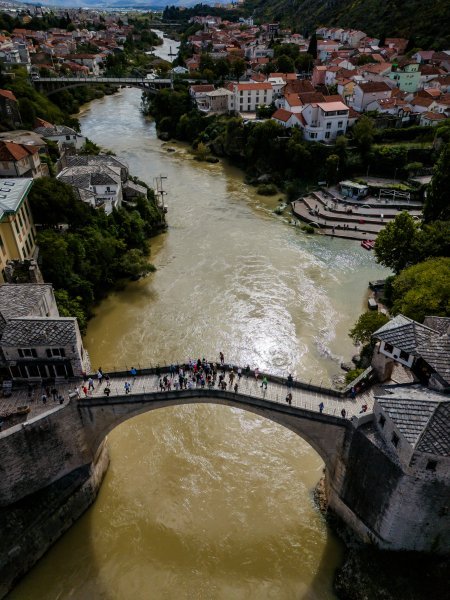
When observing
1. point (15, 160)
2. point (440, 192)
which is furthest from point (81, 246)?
point (440, 192)

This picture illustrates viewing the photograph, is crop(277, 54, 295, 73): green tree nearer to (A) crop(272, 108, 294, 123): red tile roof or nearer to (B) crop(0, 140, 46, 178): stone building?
(A) crop(272, 108, 294, 123): red tile roof

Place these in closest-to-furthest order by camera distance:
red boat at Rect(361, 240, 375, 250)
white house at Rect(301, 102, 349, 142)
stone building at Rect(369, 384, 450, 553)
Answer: stone building at Rect(369, 384, 450, 553)
red boat at Rect(361, 240, 375, 250)
white house at Rect(301, 102, 349, 142)

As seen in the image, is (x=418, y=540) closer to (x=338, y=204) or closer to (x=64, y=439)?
(x=64, y=439)

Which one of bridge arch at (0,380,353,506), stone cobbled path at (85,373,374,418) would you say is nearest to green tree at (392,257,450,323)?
stone cobbled path at (85,373,374,418)

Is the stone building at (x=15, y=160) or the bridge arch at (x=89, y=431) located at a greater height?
the stone building at (x=15, y=160)

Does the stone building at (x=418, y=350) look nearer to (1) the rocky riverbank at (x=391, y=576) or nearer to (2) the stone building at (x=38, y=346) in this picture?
(1) the rocky riverbank at (x=391, y=576)

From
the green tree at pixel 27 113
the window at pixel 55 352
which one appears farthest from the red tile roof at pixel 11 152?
the green tree at pixel 27 113
